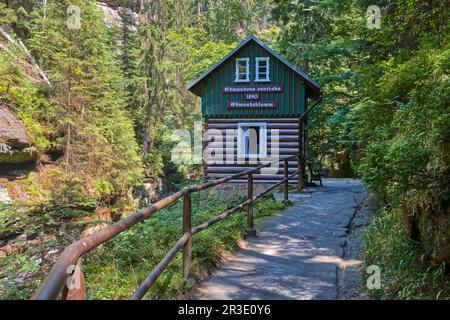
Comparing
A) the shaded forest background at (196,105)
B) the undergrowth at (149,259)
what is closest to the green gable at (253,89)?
the shaded forest background at (196,105)

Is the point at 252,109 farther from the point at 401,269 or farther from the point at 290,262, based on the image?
the point at 401,269

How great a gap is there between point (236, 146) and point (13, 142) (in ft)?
32.7

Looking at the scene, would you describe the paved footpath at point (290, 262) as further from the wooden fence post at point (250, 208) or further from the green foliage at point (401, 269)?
the green foliage at point (401, 269)

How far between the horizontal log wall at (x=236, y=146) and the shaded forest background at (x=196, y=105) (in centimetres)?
223

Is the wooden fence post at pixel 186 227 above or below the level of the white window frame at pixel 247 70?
below

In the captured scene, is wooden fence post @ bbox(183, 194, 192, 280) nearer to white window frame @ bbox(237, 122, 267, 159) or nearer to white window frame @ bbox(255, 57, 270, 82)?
white window frame @ bbox(237, 122, 267, 159)

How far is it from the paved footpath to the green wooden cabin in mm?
8398

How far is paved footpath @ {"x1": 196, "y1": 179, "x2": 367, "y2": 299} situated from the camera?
15.3ft

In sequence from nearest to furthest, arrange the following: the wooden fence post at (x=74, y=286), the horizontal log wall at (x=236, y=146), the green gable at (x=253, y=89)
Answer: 1. the wooden fence post at (x=74, y=286)
2. the green gable at (x=253, y=89)
3. the horizontal log wall at (x=236, y=146)

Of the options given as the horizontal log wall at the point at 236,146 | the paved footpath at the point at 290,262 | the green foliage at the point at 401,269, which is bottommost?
the paved footpath at the point at 290,262

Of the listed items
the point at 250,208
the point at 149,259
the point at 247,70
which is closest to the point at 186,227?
the point at 149,259

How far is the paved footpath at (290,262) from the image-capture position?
15.3 feet

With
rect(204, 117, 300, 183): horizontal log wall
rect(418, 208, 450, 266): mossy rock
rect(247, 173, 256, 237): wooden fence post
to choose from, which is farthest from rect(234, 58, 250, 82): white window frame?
rect(418, 208, 450, 266): mossy rock

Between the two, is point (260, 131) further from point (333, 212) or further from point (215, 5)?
point (215, 5)
